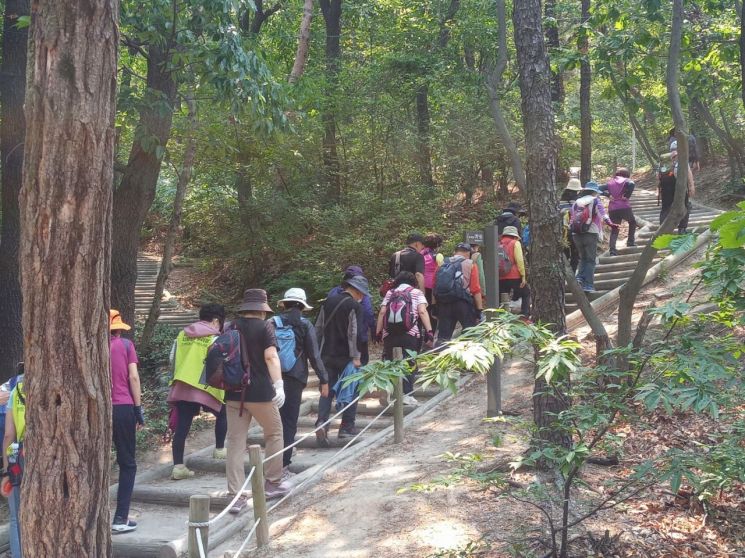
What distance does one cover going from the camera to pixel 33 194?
3.93m

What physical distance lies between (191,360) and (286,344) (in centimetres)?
106

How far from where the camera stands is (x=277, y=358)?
694 cm

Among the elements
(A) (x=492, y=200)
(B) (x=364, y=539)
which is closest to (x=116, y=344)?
(B) (x=364, y=539)

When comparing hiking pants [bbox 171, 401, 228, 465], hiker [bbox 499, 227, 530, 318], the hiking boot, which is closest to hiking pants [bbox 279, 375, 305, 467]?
hiking pants [bbox 171, 401, 228, 465]

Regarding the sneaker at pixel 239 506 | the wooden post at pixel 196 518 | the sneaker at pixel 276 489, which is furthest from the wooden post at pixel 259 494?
the wooden post at pixel 196 518

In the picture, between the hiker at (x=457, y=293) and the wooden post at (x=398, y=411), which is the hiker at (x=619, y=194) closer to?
the hiker at (x=457, y=293)

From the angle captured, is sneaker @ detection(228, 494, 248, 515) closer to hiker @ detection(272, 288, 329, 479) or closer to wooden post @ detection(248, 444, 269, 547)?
wooden post @ detection(248, 444, 269, 547)

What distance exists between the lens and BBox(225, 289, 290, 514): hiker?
6.93 m

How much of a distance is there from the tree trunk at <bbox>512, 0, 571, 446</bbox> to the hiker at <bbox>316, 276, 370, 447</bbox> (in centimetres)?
239

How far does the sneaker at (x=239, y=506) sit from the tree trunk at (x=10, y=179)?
470cm

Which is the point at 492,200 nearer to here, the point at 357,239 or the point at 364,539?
the point at 357,239

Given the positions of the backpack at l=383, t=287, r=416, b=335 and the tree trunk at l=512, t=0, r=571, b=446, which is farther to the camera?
the backpack at l=383, t=287, r=416, b=335

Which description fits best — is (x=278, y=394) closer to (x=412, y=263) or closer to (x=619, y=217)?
(x=412, y=263)

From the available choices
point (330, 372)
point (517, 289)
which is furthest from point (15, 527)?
point (517, 289)
